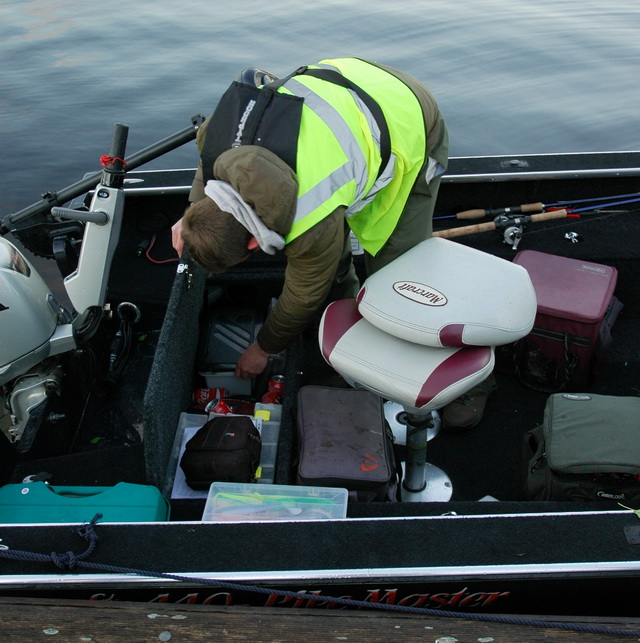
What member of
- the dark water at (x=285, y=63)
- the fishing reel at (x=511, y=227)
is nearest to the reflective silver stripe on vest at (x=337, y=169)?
the fishing reel at (x=511, y=227)

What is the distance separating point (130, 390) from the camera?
2615mm

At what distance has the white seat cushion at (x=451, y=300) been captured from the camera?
5.00 ft

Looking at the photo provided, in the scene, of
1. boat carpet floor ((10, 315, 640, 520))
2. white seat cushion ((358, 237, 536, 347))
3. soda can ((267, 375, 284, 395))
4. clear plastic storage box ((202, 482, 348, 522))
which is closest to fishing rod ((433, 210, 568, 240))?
boat carpet floor ((10, 315, 640, 520))

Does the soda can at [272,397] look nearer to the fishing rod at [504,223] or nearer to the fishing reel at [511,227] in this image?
the fishing rod at [504,223]

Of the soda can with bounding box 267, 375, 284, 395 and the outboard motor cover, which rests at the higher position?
the outboard motor cover

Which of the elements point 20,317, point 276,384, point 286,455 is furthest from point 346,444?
point 20,317

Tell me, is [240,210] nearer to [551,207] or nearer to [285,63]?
[551,207]

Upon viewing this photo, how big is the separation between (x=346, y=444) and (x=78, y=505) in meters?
0.75

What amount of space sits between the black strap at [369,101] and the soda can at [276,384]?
966 mm

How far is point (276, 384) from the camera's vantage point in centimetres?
239

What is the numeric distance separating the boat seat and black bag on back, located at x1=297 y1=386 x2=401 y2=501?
0.67 ft

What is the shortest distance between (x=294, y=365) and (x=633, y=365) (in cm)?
144

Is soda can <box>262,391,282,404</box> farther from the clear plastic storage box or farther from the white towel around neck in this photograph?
the white towel around neck

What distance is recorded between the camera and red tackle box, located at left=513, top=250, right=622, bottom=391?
7.66 feet
